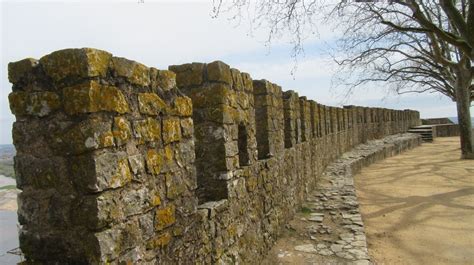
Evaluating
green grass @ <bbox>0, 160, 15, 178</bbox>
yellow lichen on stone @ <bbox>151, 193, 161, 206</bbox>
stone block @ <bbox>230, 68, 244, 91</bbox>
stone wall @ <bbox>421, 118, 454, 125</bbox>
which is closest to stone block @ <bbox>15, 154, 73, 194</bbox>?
green grass @ <bbox>0, 160, 15, 178</bbox>

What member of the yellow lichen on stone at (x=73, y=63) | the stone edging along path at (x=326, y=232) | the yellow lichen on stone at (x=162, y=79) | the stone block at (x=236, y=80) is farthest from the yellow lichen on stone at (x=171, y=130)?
the stone edging along path at (x=326, y=232)

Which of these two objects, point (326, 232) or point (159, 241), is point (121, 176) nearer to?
point (159, 241)

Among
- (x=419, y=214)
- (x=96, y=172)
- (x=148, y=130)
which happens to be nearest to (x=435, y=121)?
(x=419, y=214)

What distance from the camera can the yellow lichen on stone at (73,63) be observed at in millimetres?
1912

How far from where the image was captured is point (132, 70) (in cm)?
223

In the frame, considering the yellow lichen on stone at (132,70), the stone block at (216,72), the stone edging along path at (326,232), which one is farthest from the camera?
the stone edging along path at (326,232)

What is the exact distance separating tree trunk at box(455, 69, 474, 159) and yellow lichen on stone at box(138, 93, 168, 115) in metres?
14.7

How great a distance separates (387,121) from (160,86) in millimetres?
24687

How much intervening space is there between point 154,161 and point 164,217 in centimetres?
40

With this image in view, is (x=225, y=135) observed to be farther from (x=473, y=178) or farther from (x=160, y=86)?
(x=473, y=178)

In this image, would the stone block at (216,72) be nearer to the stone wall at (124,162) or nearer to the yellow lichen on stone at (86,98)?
the stone wall at (124,162)

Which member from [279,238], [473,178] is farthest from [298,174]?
[473,178]

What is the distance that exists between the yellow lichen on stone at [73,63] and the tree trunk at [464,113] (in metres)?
15.3

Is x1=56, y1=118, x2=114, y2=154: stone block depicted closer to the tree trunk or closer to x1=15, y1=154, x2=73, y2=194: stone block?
x1=15, y1=154, x2=73, y2=194: stone block
